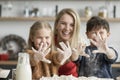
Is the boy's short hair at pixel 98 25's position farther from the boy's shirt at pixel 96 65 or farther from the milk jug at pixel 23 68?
the milk jug at pixel 23 68

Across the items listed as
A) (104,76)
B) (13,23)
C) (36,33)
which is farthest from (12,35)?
(104,76)

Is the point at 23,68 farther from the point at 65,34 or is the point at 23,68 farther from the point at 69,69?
the point at 65,34

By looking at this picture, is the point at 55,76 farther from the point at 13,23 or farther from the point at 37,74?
the point at 13,23

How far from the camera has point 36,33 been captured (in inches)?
72.7

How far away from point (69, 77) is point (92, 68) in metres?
0.27

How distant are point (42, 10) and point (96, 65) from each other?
2.14 m

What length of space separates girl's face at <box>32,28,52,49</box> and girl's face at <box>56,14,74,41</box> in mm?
176

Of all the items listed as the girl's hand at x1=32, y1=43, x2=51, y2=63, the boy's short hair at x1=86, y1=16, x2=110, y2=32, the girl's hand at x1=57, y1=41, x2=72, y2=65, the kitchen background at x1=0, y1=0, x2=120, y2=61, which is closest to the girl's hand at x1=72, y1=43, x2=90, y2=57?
the girl's hand at x1=57, y1=41, x2=72, y2=65

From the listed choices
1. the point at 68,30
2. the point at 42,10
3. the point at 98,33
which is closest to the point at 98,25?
the point at 98,33

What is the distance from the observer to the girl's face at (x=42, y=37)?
1815mm

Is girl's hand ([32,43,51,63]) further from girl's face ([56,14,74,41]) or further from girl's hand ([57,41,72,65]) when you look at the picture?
girl's face ([56,14,74,41])

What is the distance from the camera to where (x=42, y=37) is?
1.82 meters

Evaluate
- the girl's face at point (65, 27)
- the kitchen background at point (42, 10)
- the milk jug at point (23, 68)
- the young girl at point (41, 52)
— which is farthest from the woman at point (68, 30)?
the kitchen background at point (42, 10)

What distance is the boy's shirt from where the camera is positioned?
1743mm
